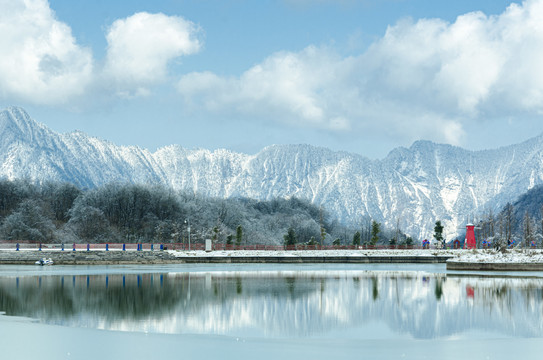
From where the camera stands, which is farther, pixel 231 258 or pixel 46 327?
pixel 231 258

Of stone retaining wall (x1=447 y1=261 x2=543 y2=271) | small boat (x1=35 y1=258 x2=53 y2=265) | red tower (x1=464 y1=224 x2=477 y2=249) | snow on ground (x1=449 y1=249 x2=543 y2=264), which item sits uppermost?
red tower (x1=464 y1=224 x2=477 y2=249)

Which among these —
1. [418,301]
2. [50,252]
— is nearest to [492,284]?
[418,301]

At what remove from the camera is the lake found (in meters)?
18.2

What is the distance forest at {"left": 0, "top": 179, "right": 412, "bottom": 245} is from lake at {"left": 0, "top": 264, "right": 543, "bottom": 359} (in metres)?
70.0

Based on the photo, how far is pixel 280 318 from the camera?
2514cm

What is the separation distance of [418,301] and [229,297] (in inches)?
354

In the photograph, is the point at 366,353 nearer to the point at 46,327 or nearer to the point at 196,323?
the point at 196,323

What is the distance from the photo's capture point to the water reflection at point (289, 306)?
22.9 metres

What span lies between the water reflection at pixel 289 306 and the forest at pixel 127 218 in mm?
67298

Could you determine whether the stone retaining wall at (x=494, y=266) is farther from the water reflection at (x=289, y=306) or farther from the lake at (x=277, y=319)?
the lake at (x=277, y=319)

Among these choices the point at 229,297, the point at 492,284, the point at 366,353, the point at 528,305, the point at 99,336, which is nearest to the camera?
the point at 366,353

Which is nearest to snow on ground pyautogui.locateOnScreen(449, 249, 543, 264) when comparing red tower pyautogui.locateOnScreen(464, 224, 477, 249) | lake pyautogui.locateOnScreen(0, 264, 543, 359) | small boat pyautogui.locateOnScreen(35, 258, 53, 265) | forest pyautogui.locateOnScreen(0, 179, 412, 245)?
lake pyautogui.locateOnScreen(0, 264, 543, 359)

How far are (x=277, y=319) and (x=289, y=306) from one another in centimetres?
423

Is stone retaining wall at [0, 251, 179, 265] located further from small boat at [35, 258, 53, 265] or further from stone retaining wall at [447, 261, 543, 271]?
stone retaining wall at [447, 261, 543, 271]
